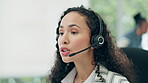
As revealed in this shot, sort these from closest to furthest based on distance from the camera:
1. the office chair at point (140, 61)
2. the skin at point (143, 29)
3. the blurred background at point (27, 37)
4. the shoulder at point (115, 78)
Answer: the shoulder at point (115, 78) < the office chair at point (140, 61) < the blurred background at point (27, 37) < the skin at point (143, 29)

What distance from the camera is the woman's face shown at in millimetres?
1310

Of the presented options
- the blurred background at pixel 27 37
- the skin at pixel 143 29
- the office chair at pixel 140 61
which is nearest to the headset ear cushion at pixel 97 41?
the office chair at pixel 140 61

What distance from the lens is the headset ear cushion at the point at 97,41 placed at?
1317 millimetres

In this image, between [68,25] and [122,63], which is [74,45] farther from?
[122,63]

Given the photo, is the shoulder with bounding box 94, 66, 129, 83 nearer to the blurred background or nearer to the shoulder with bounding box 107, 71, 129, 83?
the shoulder with bounding box 107, 71, 129, 83

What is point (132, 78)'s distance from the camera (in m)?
1.43

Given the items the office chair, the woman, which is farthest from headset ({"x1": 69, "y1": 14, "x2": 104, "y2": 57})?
the office chair

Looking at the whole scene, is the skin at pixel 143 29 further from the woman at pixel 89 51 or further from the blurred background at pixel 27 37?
the woman at pixel 89 51

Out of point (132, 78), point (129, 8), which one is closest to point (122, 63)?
point (132, 78)

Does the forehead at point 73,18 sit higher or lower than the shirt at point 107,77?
higher

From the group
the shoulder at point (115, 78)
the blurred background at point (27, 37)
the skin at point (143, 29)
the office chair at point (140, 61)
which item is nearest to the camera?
the shoulder at point (115, 78)

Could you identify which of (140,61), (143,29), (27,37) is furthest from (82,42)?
(143,29)

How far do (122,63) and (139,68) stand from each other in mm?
151

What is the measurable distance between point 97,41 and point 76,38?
0.08 meters
